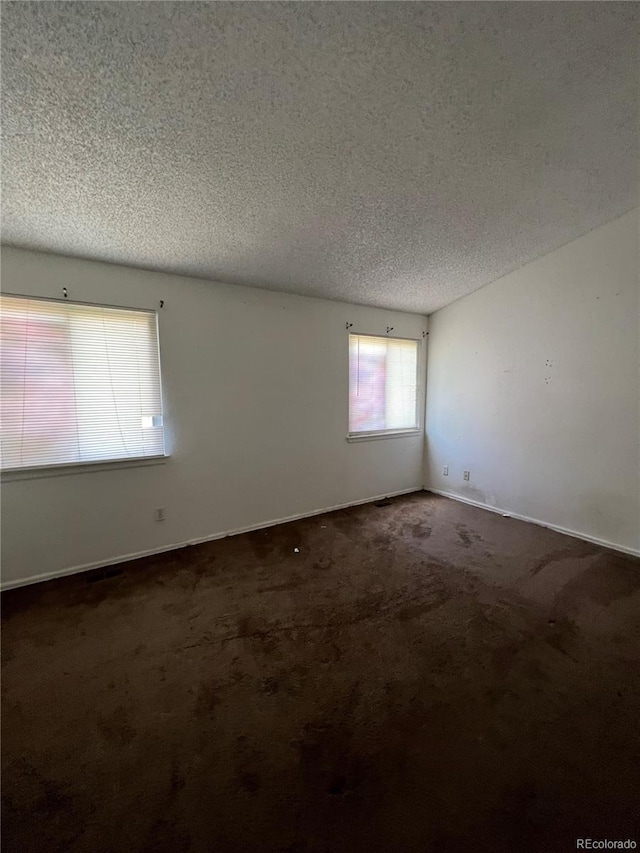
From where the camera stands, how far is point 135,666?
66.7 inches

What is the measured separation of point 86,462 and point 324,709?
2.29 meters

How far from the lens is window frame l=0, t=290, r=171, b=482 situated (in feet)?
7.53

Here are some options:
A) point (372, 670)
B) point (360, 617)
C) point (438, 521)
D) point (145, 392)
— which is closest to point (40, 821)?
point (372, 670)

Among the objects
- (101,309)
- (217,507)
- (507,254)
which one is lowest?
(217,507)

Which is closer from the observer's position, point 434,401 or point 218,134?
point 218,134

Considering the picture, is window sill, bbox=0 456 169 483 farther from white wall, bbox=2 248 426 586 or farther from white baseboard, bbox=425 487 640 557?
white baseboard, bbox=425 487 640 557

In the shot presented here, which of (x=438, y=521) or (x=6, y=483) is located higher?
(x=6, y=483)

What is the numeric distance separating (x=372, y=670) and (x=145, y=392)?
2495 millimetres

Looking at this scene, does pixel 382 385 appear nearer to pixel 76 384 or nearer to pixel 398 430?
pixel 398 430

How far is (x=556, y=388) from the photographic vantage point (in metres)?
3.22

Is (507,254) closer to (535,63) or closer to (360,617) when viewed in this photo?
(535,63)

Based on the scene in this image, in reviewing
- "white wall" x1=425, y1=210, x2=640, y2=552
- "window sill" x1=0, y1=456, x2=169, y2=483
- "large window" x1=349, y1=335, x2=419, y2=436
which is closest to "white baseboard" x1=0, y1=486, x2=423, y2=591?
"window sill" x1=0, y1=456, x2=169, y2=483

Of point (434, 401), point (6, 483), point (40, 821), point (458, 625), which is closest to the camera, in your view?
point (40, 821)

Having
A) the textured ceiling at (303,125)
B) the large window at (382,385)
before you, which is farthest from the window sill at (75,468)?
the large window at (382,385)
